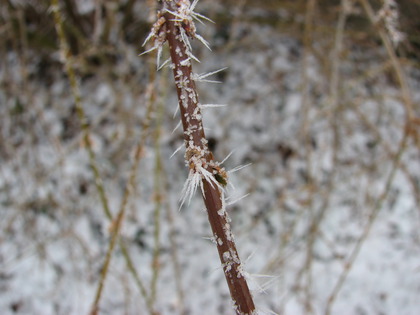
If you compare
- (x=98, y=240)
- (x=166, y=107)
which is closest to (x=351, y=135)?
(x=166, y=107)

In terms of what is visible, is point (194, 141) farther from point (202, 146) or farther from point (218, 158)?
point (218, 158)

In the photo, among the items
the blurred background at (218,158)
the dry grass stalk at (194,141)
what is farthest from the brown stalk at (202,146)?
the blurred background at (218,158)

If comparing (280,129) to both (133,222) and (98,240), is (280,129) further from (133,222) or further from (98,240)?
(98,240)

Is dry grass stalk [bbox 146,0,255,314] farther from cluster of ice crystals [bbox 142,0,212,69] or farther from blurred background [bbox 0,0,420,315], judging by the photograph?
blurred background [bbox 0,0,420,315]

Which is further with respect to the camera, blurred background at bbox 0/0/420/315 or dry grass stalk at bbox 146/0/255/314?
blurred background at bbox 0/0/420/315

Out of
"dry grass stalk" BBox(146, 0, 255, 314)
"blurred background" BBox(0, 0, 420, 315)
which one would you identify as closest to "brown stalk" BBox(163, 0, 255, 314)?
"dry grass stalk" BBox(146, 0, 255, 314)

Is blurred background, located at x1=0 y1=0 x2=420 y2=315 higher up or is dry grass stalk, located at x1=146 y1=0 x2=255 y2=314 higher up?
blurred background, located at x1=0 y1=0 x2=420 y2=315

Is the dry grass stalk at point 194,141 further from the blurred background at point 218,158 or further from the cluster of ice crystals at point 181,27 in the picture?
the blurred background at point 218,158
